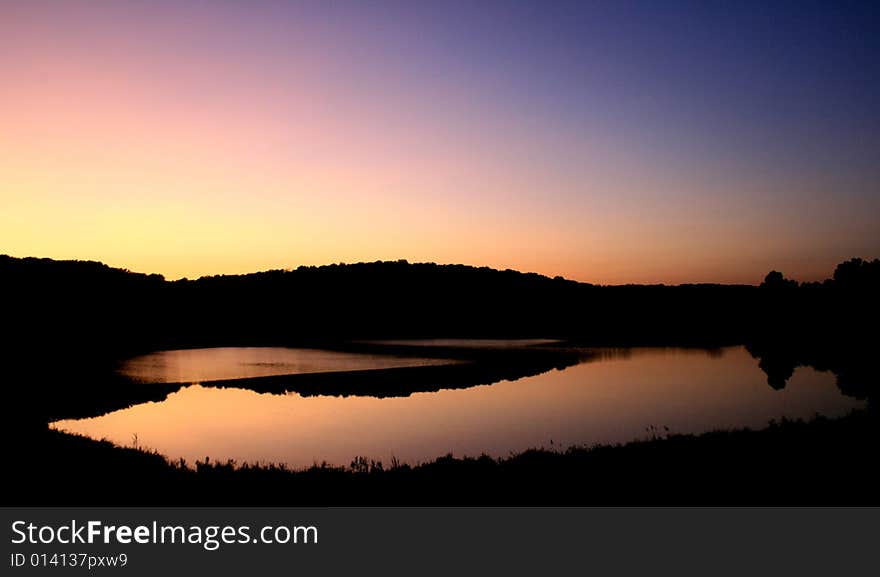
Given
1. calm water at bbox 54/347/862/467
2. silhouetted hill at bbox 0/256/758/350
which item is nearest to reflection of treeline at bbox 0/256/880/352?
silhouetted hill at bbox 0/256/758/350

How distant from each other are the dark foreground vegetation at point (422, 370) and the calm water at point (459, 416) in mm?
3160

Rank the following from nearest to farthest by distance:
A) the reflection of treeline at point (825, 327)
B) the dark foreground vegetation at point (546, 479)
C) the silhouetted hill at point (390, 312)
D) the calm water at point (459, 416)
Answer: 1. the dark foreground vegetation at point (546, 479)
2. the calm water at point (459, 416)
3. the reflection of treeline at point (825, 327)
4. the silhouetted hill at point (390, 312)

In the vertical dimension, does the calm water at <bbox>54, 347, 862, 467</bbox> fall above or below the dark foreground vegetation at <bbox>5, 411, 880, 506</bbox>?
below

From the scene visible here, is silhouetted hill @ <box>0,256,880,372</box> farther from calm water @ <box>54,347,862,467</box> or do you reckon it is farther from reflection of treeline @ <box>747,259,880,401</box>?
calm water @ <box>54,347,862,467</box>

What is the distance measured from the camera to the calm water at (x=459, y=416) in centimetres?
2709

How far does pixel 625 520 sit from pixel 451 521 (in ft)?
10.5

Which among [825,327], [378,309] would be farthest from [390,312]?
[825,327]

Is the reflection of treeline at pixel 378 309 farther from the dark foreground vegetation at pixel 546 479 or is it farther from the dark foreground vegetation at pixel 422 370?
the dark foreground vegetation at pixel 546 479

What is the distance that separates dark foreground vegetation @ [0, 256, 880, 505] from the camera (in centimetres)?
1403

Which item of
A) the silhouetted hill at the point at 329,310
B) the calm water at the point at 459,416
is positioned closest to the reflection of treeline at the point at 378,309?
the silhouetted hill at the point at 329,310

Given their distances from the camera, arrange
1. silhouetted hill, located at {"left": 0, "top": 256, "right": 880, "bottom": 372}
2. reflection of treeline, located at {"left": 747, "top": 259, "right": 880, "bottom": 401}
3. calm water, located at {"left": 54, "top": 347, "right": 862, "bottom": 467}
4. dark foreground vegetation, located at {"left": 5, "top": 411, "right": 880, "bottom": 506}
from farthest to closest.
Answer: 1. silhouetted hill, located at {"left": 0, "top": 256, "right": 880, "bottom": 372}
2. reflection of treeline, located at {"left": 747, "top": 259, "right": 880, "bottom": 401}
3. calm water, located at {"left": 54, "top": 347, "right": 862, "bottom": 467}
4. dark foreground vegetation, located at {"left": 5, "top": 411, "right": 880, "bottom": 506}

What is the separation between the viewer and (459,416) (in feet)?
113

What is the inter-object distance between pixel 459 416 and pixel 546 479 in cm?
2006

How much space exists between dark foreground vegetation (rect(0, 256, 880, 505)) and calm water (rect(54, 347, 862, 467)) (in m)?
3.16
